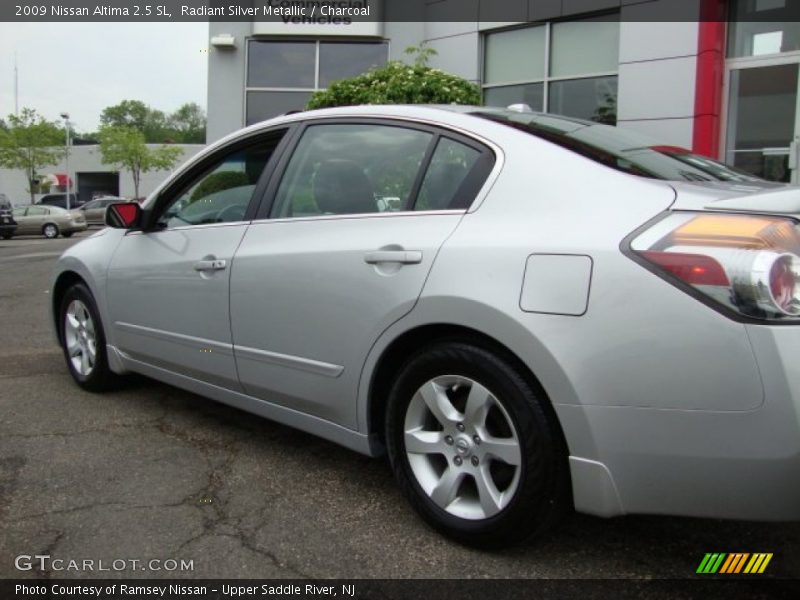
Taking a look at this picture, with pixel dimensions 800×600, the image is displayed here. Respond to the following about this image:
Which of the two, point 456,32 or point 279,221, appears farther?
point 456,32

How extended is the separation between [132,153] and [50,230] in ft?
82.3

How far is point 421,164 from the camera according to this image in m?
2.69

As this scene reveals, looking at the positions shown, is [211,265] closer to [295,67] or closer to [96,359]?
[96,359]

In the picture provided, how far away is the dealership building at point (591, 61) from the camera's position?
8.25 m

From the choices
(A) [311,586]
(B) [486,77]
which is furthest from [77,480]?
(B) [486,77]

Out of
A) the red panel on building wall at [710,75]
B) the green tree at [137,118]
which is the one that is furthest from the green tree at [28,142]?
the green tree at [137,118]

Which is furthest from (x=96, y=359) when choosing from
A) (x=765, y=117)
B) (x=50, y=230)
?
(x=50, y=230)

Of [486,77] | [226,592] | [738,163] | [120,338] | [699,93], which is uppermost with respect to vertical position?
[486,77]

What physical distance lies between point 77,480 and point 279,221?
1.42m

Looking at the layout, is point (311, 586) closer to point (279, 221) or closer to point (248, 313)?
point (248, 313)

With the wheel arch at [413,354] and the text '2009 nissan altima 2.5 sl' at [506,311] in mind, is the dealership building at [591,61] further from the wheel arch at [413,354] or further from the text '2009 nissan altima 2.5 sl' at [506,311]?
the wheel arch at [413,354]

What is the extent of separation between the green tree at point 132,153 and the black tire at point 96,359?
1941 inches

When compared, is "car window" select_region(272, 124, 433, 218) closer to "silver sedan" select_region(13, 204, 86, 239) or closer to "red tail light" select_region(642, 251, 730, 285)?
"red tail light" select_region(642, 251, 730, 285)

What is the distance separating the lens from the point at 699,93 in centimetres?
859
